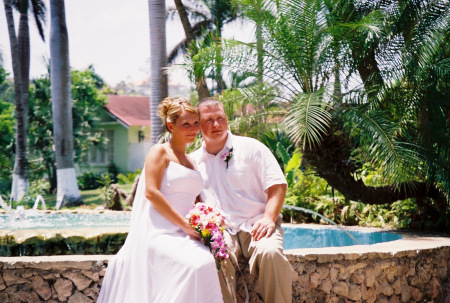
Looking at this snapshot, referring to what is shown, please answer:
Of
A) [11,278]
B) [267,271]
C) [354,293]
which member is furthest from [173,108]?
[354,293]

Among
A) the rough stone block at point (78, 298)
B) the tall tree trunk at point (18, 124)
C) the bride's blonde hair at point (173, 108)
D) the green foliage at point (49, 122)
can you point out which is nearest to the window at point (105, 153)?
the green foliage at point (49, 122)

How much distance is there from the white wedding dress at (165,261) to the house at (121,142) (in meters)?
24.0

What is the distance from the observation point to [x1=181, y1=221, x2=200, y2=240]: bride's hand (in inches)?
163

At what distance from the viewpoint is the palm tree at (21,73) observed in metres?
18.3

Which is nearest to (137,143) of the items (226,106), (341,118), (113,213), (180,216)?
(113,213)

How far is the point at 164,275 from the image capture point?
3.96 metres

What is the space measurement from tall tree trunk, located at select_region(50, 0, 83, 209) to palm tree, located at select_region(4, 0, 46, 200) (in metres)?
2.64

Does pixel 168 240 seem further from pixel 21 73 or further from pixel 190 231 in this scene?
pixel 21 73

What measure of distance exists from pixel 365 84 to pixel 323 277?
169 inches

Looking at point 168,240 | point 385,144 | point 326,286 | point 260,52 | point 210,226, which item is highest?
point 260,52

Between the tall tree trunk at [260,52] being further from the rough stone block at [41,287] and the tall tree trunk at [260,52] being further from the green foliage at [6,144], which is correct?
the green foliage at [6,144]

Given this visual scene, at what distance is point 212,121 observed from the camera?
4762 millimetres

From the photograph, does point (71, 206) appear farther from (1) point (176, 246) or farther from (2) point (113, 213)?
(1) point (176, 246)

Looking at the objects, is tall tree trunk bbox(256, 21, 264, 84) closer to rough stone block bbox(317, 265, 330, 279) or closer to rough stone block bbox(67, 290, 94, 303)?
rough stone block bbox(317, 265, 330, 279)
